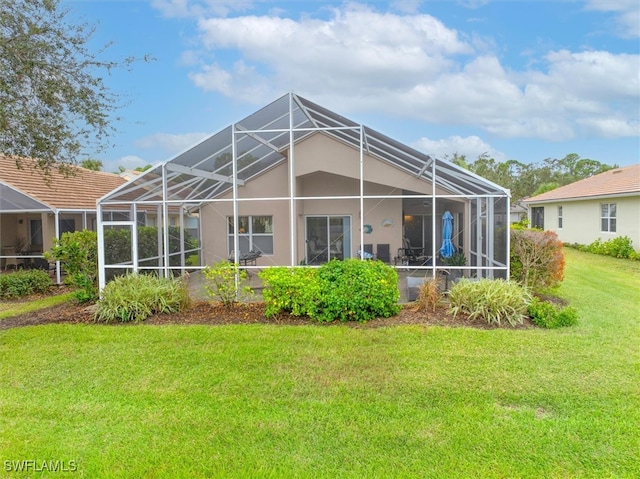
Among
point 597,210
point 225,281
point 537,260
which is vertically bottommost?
point 225,281

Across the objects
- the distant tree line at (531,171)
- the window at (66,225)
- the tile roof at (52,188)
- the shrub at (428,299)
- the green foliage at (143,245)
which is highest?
the distant tree line at (531,171)

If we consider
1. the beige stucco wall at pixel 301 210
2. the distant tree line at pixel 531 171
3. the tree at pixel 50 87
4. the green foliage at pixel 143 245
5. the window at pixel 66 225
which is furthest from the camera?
the distant tree line at pixel 531 171

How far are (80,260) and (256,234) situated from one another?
229 inches

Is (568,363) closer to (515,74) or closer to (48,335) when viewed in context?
(48,335)

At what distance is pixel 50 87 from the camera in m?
7.04

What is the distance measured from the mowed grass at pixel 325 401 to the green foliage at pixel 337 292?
53 cm

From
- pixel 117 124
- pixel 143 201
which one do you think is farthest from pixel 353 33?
pixel 143 201

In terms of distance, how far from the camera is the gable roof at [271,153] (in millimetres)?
9547

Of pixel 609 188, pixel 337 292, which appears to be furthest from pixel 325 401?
pixel 609 188

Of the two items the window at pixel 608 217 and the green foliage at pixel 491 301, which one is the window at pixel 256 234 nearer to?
the green foliage at pixel 491 301

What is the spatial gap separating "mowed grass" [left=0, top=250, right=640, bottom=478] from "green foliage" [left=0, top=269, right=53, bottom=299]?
4542 millimetres

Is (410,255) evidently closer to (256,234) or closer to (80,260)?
(256,234)

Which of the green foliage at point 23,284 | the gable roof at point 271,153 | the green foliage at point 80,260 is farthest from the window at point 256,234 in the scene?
the green foliage at point 23,284

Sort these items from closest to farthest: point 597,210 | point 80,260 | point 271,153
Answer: point 80,260 → point 271,153 → point 597,210
